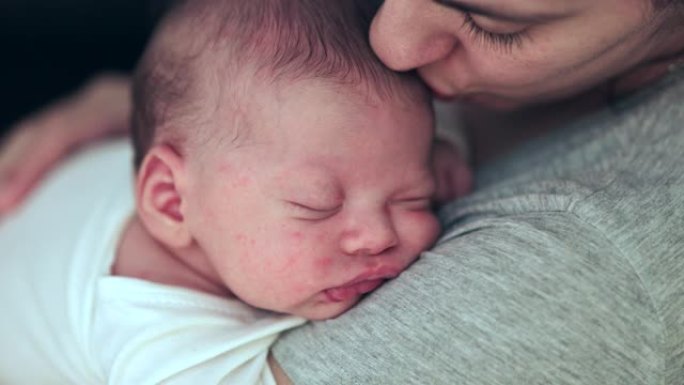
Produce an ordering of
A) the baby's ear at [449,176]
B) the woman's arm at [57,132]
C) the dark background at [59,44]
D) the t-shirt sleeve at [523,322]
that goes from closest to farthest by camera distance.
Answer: the t-shirt sleeve at [523,322]
the baby's ear at [449,176]
the woman's arm at [57,132]
the dark background at [59,44]

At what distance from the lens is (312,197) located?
1173 millimetres

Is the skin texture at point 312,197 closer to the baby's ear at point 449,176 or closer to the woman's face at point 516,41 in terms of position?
the woman's face at point 516,41

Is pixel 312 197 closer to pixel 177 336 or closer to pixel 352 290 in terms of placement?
pixel 352 290

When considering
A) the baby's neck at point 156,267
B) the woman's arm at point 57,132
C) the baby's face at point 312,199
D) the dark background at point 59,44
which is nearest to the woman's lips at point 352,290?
the baby's face at point 312,199

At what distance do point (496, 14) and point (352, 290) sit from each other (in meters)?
0.45

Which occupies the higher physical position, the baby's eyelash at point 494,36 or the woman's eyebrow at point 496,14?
the woman's eyebrow at point 496,14

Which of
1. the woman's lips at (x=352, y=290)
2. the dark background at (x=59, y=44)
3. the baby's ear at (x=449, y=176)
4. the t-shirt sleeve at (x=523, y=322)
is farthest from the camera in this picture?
the dark background at (x=59, y=44)

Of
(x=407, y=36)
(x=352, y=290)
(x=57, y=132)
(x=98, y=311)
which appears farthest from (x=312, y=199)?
(x=57, y=132)

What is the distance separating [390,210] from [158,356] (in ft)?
1.33

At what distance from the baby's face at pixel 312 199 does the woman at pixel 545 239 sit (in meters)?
0.07

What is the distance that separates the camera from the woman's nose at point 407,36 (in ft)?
3.65

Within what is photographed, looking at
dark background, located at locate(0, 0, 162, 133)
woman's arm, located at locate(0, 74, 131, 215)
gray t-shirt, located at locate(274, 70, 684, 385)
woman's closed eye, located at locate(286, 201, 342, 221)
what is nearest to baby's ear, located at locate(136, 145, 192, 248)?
woman's closed eye, located at locate(286, 201, 342, 221)

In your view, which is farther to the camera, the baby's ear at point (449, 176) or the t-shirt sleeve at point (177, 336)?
the baby's ear at point (449, 176)

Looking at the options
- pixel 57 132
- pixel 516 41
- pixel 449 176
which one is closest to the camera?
pixel 516 41
